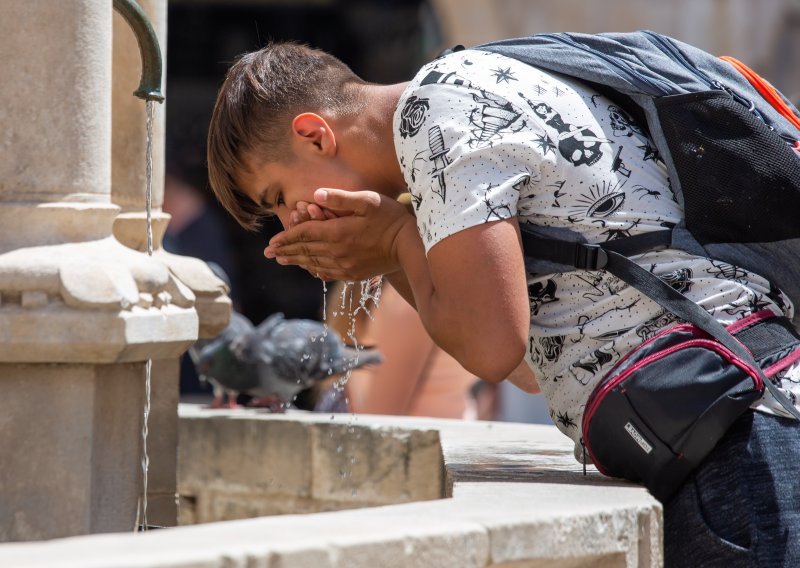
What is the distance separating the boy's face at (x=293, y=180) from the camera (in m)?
2.29

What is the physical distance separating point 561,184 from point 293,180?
480mm

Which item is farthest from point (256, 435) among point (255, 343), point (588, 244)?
point (588, 244)

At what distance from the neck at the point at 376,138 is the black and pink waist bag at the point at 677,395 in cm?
51

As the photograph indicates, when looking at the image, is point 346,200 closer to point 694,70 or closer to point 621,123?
point 621,123

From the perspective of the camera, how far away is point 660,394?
6.73ft

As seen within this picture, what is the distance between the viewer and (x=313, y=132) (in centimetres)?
228

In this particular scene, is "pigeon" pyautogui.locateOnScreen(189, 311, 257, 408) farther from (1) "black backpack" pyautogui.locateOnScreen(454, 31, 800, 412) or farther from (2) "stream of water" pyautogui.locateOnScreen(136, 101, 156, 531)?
(1) "black backpack" pyautogui.locateOnScreen(454, 31, 800, 412)

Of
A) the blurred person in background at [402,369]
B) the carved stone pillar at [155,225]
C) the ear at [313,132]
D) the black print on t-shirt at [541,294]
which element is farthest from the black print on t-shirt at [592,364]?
the blurred person in background at [402,369]

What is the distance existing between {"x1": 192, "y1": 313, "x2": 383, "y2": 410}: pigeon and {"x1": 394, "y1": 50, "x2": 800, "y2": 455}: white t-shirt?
1910mm

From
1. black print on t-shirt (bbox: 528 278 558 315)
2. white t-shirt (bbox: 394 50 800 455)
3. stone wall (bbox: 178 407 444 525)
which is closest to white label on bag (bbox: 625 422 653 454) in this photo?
white t-shirt (bbox: 394 50 800 455)

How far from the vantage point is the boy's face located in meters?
2.29

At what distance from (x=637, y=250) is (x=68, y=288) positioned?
952 mm

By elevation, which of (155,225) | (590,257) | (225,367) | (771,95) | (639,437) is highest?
(771,95)

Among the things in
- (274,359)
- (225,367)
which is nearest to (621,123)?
(274,359)
